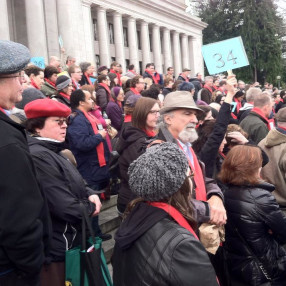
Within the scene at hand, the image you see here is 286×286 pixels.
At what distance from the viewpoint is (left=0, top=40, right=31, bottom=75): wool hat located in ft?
7.49

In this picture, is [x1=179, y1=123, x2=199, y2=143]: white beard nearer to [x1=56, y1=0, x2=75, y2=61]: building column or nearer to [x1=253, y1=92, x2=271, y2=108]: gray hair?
[x1=253, y1=92, x2=271, y2=108]: gray hair

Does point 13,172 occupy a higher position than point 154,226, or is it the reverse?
point 13,172

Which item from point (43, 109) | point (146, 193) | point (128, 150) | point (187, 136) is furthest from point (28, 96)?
point (146, 193)

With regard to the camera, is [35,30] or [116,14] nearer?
[35,30]

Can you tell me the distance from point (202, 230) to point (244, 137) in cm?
194

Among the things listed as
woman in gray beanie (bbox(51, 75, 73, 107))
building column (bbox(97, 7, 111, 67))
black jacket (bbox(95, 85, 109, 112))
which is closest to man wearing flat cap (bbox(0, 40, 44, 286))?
woman in gray beanie (bbox(51, 75, 73, 107))

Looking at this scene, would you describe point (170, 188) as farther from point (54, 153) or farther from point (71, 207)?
point (54, 153)

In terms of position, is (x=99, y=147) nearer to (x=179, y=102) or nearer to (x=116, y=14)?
(x=179, y=102)

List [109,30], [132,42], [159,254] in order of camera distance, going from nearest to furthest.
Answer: [159,254]
[109,30]
[132,42]

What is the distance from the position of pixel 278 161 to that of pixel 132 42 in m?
37.2

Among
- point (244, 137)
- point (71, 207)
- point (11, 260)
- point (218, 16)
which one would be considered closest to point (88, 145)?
point (244, 137)

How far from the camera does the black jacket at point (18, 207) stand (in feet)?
6.95

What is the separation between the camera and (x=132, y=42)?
40375 millimetres

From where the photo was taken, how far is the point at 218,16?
53.8m
